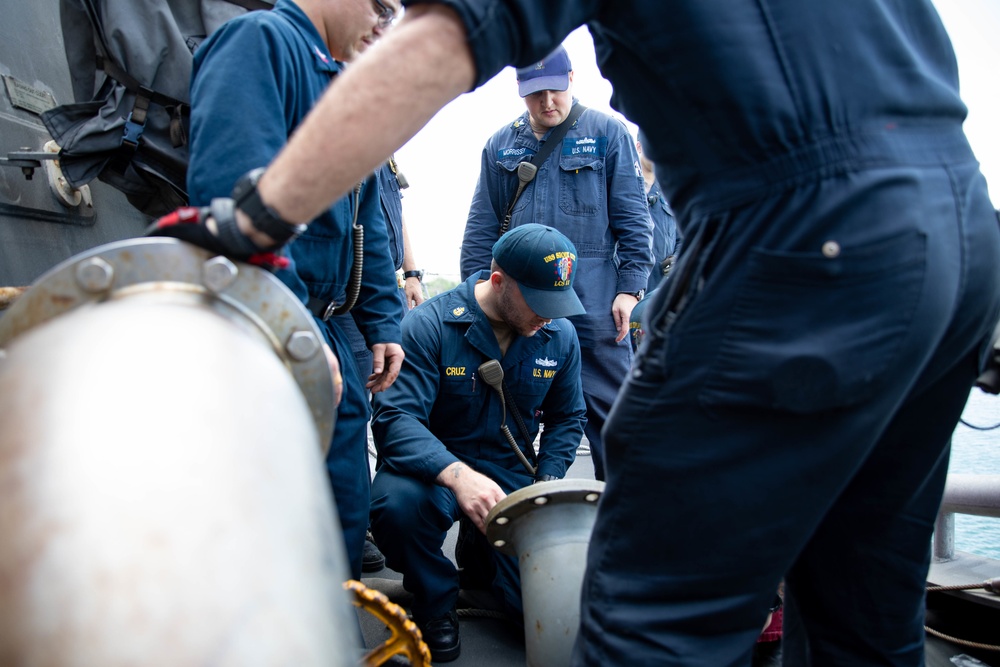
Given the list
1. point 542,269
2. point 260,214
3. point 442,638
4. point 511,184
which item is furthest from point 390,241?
point 260,214

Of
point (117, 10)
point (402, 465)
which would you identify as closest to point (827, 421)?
point (402, 465)

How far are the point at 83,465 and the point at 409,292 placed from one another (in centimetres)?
261

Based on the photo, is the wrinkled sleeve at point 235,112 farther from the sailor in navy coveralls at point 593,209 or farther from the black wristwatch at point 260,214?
the sailor in navy coveralls at point 593,209

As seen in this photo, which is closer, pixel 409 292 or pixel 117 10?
pixel 117 10

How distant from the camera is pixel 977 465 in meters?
2.60

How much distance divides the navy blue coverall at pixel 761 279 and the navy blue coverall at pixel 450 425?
0.94 m

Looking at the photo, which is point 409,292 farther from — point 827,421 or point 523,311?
point 827,421

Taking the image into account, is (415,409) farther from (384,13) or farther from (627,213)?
(627,213)

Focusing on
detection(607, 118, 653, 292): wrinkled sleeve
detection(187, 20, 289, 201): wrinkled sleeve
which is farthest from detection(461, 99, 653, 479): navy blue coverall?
detection(187, 20, 289, 201): wrinkled sleeve

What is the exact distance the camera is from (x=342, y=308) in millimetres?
1609

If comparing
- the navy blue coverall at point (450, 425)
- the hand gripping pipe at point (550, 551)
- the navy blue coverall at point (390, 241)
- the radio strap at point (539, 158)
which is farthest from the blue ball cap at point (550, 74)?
the hand gripping pipe at point (550, 551)

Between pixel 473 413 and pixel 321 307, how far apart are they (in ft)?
2.43

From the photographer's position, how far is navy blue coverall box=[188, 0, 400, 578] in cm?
118

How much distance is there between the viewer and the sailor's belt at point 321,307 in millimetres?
1433
